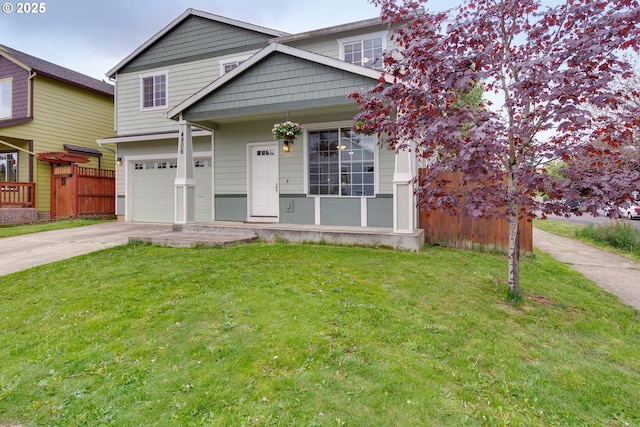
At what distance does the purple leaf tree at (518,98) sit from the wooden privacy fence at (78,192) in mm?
12133

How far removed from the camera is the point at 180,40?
11211 mm

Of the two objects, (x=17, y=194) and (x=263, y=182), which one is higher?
(x=263, y=182)

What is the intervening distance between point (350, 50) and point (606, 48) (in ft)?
22.4

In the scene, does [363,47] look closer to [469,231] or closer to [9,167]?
[469,231]

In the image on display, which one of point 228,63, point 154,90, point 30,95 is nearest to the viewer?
point 228,63

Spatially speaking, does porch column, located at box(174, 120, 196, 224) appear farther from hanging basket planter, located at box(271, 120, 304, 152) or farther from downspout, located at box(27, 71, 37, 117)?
downspout, located at box(27, 71, 37, 117)

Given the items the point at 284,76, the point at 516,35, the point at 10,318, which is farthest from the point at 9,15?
the point at 516,35

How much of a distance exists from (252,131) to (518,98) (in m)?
7.37

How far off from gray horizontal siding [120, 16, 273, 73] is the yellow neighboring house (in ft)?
11.9

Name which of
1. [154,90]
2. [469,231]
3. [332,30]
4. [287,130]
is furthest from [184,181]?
[469,231]

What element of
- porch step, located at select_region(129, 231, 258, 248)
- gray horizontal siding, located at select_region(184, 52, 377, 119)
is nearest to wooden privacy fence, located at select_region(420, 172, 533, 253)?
gray horizontal siding, located at select_region(184, 52, 377, 119)

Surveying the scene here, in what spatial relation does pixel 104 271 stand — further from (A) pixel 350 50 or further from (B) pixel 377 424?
(A) pixel 350 50

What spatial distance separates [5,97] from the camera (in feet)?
43.2

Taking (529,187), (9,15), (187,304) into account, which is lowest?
(187,304)
